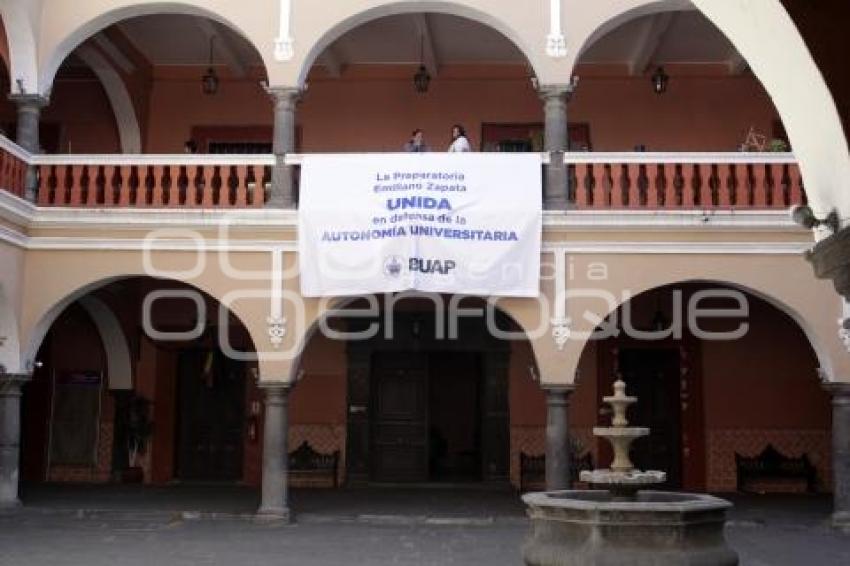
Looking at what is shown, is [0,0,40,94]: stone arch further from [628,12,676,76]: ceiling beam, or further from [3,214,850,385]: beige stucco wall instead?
[628,12,676,76]: ceiling beam

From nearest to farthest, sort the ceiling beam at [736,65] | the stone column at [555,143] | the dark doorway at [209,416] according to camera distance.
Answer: the stone column at [555,143] < the ceiling beam at [736,65] < the dark doorway at [209,416]

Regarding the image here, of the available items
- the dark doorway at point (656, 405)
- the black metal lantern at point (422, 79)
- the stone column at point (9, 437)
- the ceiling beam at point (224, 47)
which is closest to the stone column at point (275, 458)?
the stone column at point (9, 437)

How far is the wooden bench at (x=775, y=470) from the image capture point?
46.8 feet

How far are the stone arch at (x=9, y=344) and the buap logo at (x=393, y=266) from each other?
13.8 ft

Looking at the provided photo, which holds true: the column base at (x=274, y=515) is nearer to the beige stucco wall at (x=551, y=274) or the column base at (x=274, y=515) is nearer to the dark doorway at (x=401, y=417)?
the beige stucco wall at (x=551, y=274)

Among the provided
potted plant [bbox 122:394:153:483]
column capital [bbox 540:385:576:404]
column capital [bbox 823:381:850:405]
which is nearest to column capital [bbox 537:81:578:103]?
column capital [bbox 540:385:576:404]

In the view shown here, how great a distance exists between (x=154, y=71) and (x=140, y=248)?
A: 452 cm

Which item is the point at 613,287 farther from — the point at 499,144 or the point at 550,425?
the point at 499,144

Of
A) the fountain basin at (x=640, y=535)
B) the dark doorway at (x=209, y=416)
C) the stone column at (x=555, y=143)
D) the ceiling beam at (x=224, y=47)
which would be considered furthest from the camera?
the dark doorway at (x=209, y=416)

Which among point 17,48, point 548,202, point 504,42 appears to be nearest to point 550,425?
point 548,202

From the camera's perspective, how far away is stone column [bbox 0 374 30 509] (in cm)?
1161

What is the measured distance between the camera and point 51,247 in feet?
38.7

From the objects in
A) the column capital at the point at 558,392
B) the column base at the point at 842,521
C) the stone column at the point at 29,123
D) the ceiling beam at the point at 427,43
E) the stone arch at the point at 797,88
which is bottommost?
the column base at the point at 842,521

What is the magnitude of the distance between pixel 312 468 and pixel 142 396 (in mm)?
2718
